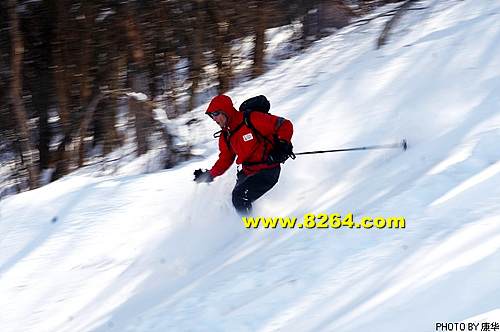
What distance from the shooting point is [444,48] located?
950 centimetres

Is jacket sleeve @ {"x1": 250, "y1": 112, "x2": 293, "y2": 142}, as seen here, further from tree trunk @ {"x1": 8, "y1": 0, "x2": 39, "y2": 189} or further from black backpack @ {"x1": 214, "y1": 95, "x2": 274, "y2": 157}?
tree trunk @ {"x1": 8, "y1": 0, "x2": 39, "y2": 189}

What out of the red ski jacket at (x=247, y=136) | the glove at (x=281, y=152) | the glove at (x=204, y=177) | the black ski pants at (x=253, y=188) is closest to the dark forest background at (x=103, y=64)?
Answer: the glove at (x=204, y=177)

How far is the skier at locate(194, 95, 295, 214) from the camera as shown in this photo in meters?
5.50

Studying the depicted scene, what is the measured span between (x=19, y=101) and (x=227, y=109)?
833 cm

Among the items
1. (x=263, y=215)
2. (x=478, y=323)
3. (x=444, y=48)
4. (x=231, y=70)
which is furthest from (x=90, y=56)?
(x=478, y=323)

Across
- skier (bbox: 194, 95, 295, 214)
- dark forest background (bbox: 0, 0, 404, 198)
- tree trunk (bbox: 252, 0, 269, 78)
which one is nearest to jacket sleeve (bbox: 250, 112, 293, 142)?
skier (bbox: 194, 95, 295, 214)

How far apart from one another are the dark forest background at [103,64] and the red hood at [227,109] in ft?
20.6

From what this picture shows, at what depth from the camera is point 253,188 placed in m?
5.69

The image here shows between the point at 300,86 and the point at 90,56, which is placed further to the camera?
the point at 90,56

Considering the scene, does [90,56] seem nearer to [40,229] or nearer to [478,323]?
[40,229]

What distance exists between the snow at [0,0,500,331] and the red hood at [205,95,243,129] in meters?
0.84

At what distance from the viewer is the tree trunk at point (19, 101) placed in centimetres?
1215

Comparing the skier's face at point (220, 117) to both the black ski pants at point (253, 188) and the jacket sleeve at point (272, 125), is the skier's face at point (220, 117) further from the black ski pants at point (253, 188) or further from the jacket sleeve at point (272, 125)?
the black ski pants at point (253, 188)

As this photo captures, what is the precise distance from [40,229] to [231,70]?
840 cm
